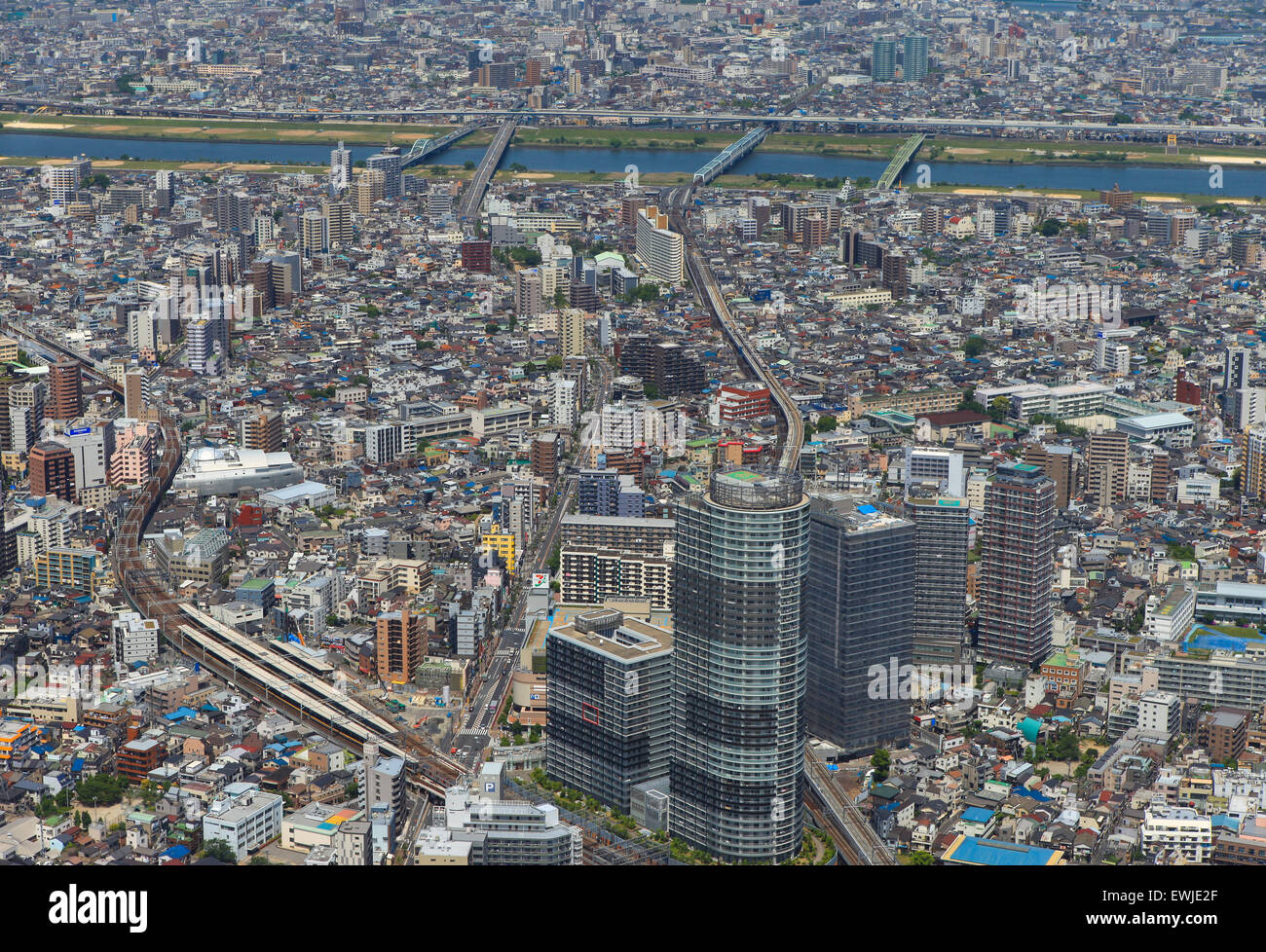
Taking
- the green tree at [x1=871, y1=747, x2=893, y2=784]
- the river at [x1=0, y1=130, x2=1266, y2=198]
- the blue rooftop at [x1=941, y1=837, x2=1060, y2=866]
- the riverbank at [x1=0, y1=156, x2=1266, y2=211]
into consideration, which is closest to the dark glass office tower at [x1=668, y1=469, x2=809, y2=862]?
the blue rooftop at [x1=941, y1=837, x2=1060, y2=866]

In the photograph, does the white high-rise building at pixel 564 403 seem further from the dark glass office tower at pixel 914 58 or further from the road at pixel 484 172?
the dark glass office tower at pixel 914 58

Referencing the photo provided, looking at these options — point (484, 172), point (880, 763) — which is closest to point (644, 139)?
point (484, 172)

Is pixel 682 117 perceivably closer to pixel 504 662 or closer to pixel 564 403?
pixel 564 403

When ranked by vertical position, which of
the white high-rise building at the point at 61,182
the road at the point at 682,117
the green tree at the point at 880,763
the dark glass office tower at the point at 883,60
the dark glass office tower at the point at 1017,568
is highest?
the dark glass office tower at the point at 883,60

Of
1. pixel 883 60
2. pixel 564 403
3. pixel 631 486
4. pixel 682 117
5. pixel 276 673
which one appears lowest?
pixel 276 673

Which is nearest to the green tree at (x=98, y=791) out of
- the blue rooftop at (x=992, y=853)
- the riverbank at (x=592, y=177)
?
the blue rooftop at (x=992, y=853)

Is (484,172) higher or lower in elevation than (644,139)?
lower

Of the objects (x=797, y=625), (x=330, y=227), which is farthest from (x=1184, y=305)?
(x=797, y=625)
